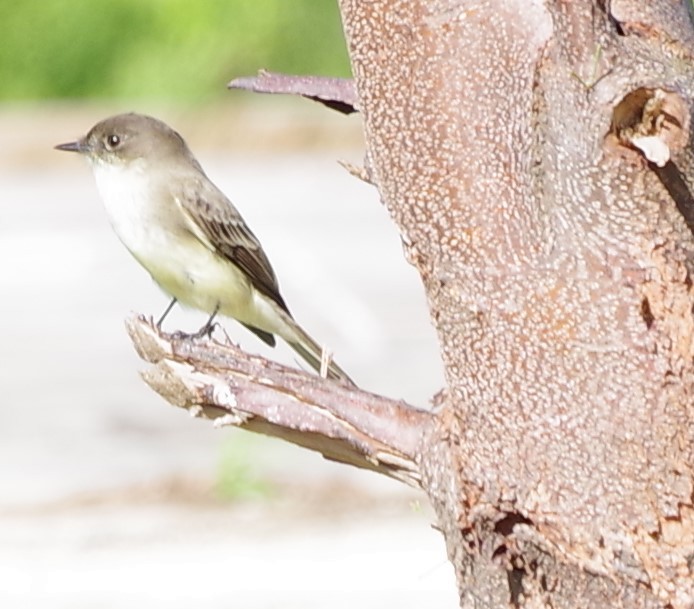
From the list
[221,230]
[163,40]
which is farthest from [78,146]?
[163,40]

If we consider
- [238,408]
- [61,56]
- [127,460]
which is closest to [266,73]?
[238,408]

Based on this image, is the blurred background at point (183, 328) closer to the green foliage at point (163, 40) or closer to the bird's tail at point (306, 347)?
the green foliage at point (163, 40)

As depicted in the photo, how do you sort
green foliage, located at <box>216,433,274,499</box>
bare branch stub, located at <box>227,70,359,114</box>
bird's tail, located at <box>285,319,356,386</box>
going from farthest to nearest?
green foliage, located at <box>216,433,274,499</box>
bird's tail, located at <box>285,319,356,386</box>
bare branch stub, located at <box>227,70,359,114</box>

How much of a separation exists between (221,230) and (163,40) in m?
10.00

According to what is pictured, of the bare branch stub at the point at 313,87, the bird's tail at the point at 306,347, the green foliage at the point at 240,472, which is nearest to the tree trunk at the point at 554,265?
the bare branch stub at the point at 313,87

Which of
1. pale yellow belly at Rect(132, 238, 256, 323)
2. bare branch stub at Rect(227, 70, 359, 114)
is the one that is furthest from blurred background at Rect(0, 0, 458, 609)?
bare branch stub at Rect(227, 70, 359, 114)

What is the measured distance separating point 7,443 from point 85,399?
885 millimetres

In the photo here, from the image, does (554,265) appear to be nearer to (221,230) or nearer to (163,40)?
(221,230)

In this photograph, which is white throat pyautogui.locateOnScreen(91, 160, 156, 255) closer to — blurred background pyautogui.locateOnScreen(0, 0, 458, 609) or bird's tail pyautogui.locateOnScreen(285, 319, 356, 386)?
bird's tail pyautogui.locateOnScreen(285, 319, 356, 386)

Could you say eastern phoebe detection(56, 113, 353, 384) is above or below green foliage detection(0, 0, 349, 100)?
below

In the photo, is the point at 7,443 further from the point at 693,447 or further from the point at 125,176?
the point at 693,447

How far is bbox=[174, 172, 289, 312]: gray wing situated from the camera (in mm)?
Result: 5375

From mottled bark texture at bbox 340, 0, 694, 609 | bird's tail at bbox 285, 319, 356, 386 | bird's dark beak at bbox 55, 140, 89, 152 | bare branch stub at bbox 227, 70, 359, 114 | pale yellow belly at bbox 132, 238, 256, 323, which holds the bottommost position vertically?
mottled bark texture at bbox 340, 0, 694, 609

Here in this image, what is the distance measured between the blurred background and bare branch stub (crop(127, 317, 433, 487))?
1.81ft
